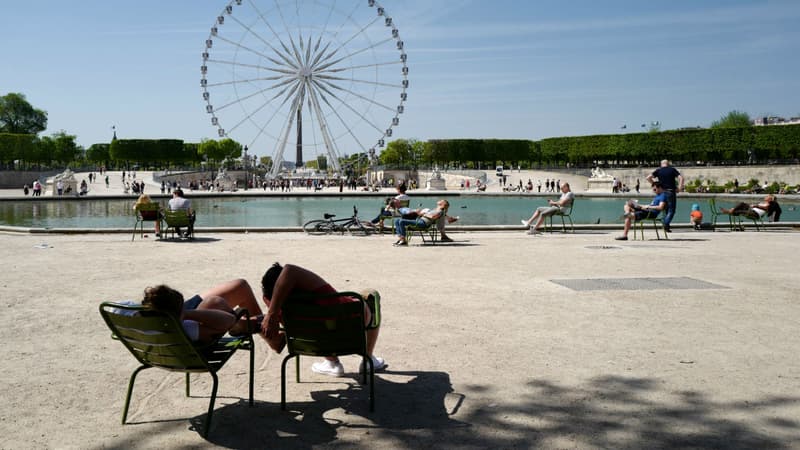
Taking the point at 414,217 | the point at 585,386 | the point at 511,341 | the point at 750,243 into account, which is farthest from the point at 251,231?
the point at 585,386

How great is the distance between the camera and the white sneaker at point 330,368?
3771mm

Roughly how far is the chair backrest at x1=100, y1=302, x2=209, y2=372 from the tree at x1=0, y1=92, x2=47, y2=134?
87945mm

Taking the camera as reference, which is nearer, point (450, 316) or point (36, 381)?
point (36, 381)

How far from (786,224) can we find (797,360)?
11.6 meters

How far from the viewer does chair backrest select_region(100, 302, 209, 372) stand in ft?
9.18

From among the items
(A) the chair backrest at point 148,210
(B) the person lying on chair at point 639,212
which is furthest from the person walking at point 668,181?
(A) the chair backrest at point 148,210

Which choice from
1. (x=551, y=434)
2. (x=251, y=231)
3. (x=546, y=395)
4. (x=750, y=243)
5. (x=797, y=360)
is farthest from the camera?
(x=251, y=231)

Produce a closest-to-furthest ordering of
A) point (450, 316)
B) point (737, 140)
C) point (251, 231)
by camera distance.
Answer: point (450, 316), point (251, 231), point (737, 140)

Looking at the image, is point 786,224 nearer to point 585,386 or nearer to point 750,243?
point 750,243

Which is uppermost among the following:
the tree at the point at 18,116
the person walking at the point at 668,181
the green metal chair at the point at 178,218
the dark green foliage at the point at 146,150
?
the tree at the point at 18,116

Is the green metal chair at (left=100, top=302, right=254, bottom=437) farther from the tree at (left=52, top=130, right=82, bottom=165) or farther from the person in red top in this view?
the tree at (left=52, top=130, right=82, bottom=165)

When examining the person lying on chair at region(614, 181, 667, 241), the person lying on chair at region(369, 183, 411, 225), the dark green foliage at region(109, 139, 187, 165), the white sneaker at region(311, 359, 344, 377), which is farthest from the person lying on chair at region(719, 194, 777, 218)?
the dark green foliage at region(109, 139, 187, 165)

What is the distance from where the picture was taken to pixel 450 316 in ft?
17.1

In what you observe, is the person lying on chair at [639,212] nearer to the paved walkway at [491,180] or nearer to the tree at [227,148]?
the paved walkway at [491,180]
